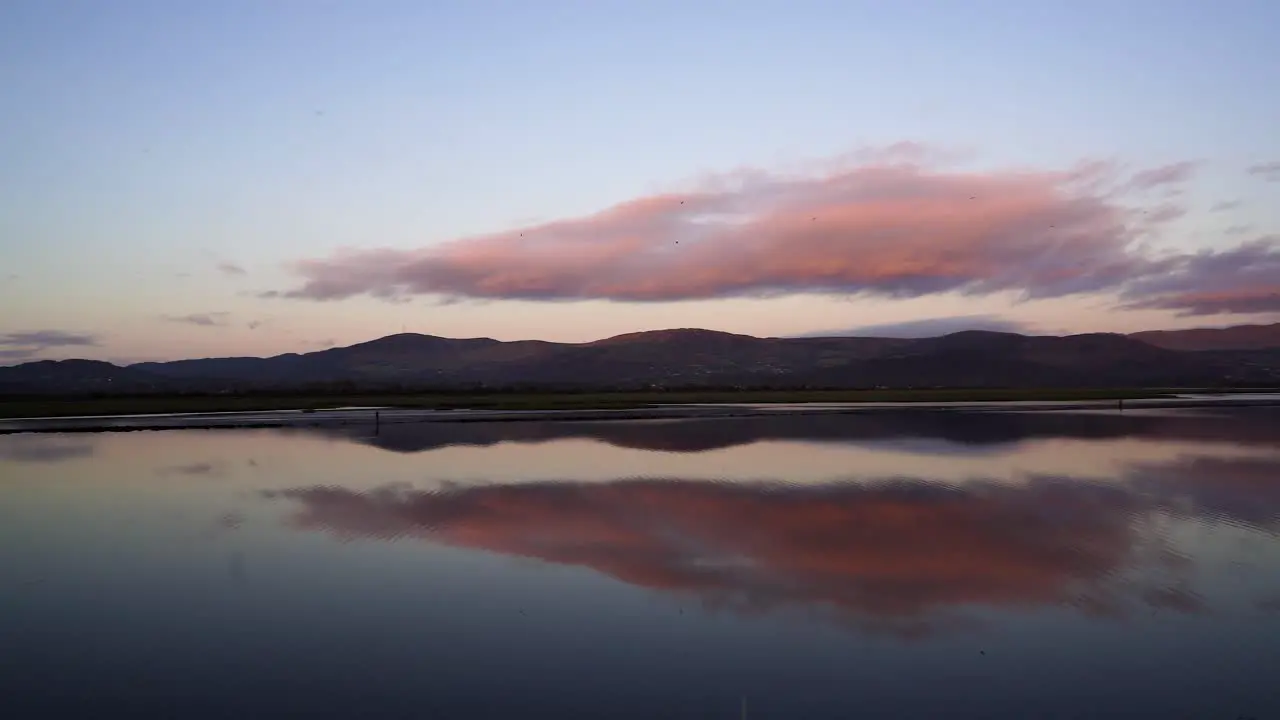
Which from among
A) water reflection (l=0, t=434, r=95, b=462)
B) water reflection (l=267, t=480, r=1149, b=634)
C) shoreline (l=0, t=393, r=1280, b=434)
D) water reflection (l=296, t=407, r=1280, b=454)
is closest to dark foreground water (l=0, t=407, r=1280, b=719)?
water reflection (l=267, t=480, r=1149, b=634)

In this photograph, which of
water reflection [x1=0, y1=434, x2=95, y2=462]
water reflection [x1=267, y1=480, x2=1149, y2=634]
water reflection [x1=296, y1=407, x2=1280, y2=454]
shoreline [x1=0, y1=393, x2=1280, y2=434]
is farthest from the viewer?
shoreline [x1=0, y1=393, x2=1280, y2=434]

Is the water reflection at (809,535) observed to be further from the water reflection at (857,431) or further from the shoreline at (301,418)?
the shoreline at (301,418)

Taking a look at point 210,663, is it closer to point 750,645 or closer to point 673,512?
point 750,645

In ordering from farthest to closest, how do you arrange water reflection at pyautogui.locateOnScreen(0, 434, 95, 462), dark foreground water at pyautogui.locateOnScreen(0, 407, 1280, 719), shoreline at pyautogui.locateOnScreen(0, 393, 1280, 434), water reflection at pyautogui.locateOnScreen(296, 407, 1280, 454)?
shoreline at pyautogui.locateOnScreen(0, 393, 1280, 434) < water reflection at pyautogui.locateOnScreen(296, 407, 1280, 454) < water reflection at pyautogui.locateOnScreen(0, 434, 95, 462) < dark foreground water at pyautogui.locateOnScreen(0, 407, 1280, 719)

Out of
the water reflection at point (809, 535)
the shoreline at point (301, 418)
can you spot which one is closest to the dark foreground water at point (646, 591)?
the water reflection at point (809, 535)

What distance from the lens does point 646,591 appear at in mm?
15234

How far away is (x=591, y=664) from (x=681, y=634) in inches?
69.1

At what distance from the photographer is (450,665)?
11562 mm

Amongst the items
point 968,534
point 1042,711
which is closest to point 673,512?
point 968,534

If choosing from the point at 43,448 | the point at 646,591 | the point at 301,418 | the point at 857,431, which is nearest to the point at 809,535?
the point at 646,591

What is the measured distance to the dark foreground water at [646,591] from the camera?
417 inches

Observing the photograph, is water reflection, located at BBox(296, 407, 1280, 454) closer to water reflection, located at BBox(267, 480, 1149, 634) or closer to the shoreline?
the shoreline

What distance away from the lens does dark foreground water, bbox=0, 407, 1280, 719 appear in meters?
10.6

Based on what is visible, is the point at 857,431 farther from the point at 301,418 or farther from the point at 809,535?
the point at 301,418
